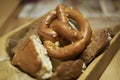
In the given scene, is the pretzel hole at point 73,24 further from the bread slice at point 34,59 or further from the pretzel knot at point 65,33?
the bread slice at point 34,59

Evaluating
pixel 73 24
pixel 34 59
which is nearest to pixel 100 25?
pixel 73 24

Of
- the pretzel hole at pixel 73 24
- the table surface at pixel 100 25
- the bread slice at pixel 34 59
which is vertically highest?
the pretzel hole at pixel 73 24

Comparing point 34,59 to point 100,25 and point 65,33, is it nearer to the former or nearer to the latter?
point 65,33

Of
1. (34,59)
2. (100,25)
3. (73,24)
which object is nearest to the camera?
(34,59)

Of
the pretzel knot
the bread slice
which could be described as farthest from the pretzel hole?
the bread slice

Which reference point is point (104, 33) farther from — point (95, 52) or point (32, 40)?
point (32, 40)

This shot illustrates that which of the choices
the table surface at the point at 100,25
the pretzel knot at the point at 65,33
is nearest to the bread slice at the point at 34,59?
the pretzel knot at the point at 65,33
